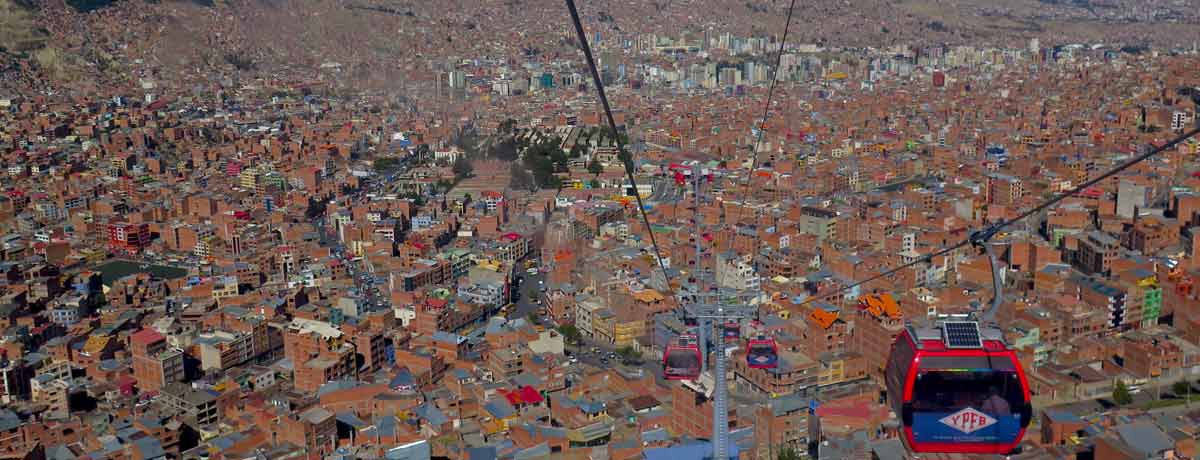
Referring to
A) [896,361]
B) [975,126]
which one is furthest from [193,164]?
[896,361]

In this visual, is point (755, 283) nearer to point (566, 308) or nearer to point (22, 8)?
point (566, 308)

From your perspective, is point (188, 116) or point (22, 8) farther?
point (22, 8)

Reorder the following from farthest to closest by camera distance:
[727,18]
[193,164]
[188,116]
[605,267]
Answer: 1. [727,18]
2. [188,116]
3. [193,164]
4. [605,267]

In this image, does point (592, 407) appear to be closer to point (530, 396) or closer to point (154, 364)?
point (530, 396)

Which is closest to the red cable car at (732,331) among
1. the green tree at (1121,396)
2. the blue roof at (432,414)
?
the blue roof at (432,414)

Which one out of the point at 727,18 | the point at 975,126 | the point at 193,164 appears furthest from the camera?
the point at 727,18

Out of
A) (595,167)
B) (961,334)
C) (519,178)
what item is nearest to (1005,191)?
(595,167)

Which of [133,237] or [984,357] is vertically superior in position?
[984,357]
